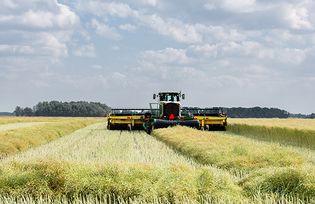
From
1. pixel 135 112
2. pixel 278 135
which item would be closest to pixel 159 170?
pixel 278 135

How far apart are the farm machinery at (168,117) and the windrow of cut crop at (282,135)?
2.31 metres

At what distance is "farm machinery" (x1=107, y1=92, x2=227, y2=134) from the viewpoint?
3108 centimetres

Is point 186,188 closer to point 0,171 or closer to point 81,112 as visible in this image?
point 0,171

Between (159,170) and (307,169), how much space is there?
263cm

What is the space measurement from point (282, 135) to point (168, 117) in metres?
7.80

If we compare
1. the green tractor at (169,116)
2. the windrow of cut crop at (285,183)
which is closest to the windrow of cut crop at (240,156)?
the windrow of cut crop at (285,183)

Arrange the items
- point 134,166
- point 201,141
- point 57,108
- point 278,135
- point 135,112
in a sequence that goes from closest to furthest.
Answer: point 134,166, point 201,141, point 278,135, point 135,112, point 57,108

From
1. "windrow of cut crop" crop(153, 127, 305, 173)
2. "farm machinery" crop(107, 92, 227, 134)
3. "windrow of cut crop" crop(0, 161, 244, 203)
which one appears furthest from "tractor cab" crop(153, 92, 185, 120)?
"windrow of cut crop" crop(0, 161, 244, 203)

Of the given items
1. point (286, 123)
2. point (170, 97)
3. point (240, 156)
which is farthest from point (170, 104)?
point (240, 156)

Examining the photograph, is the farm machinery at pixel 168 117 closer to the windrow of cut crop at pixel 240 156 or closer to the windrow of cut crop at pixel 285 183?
the windrow of cut crop at pixel 240 156

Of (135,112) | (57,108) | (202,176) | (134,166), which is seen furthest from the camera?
(57,108)

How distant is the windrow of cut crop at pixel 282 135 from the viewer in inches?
901

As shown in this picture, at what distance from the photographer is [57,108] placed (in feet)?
481

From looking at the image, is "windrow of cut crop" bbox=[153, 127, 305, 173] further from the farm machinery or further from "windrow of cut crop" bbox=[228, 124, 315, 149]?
the farm machinery
